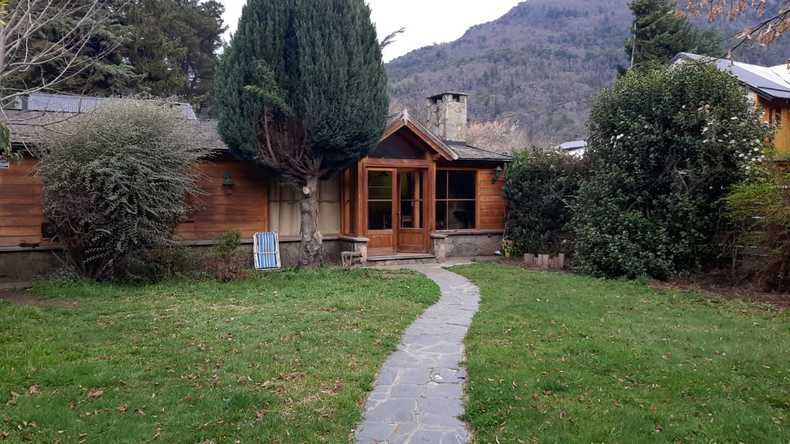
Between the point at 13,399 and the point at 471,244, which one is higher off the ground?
the point at 471,244

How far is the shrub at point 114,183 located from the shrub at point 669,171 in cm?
801

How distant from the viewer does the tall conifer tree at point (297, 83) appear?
33.9 feet

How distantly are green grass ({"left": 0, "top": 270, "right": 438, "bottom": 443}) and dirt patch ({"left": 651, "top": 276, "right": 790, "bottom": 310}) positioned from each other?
4.54 metres

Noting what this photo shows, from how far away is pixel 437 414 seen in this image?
4.23m

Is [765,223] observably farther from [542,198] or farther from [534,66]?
[534,66]

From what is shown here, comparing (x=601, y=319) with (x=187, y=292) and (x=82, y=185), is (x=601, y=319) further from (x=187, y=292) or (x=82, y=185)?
(x=82, y=185)

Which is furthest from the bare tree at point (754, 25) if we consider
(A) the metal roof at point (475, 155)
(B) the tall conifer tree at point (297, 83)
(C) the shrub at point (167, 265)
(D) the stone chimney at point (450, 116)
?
(D) the stone chimney at point (450, 116)

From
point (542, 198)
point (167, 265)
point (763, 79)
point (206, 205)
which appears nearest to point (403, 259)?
point (542, 198)

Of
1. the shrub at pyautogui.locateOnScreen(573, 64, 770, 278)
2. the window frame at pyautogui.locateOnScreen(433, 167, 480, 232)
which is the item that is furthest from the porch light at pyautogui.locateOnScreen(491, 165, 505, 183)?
the shrub at pyautogui.locateOnScreen(573, 64, 770, 278)

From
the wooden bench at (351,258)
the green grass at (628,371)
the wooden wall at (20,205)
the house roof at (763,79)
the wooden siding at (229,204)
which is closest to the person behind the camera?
the green grass at (628,371)

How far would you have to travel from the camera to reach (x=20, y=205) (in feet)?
34.2

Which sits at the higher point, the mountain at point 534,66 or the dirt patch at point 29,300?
the mountain at point 534,66

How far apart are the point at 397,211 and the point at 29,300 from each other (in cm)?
769

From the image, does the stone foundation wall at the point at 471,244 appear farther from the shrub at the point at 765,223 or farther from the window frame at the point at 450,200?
the shrub at the point at 765,223
